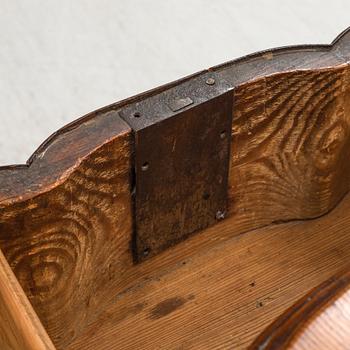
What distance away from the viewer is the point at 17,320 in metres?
1.16

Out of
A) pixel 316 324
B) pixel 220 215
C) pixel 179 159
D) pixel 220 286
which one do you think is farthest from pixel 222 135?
pixel 316 324

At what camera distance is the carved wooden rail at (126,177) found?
136cm

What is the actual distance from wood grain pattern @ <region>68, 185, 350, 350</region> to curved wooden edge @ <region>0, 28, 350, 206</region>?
29 cm

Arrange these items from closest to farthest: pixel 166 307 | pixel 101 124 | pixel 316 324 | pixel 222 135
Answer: pixel 316 324
pixel 101 124
pixel 222 135
pixel 166 307

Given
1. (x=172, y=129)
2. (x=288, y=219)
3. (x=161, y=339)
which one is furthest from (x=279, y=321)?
(x=288, y=219)


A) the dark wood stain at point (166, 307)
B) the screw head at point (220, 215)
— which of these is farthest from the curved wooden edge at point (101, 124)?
the dark wood stain at point (166, 307)

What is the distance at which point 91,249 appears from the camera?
4.83 ft

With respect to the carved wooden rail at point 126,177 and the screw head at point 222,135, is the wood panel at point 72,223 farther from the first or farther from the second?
the screw head at point 222,135

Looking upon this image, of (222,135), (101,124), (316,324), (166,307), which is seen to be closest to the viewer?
(316,324)

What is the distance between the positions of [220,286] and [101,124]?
15.6 inches

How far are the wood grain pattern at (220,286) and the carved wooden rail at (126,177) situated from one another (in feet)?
0.08

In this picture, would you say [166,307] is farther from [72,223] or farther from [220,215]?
[72,223]

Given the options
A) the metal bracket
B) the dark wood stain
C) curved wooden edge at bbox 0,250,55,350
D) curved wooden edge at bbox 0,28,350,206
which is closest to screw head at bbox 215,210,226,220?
the metal bracket

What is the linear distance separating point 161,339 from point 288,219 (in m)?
0.30
